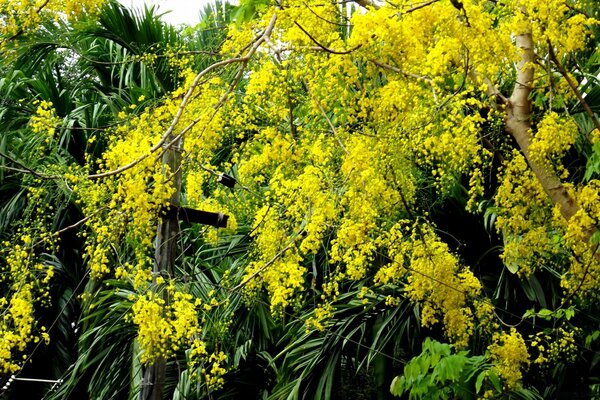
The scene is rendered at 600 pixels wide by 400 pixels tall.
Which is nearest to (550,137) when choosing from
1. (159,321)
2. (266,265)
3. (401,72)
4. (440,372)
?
(401,72)

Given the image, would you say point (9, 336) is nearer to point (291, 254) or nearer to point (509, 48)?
point (291, 254)

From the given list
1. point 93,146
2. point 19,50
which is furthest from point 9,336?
point 19,50

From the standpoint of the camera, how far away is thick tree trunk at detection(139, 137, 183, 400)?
373cm

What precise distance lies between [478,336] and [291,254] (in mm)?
1803

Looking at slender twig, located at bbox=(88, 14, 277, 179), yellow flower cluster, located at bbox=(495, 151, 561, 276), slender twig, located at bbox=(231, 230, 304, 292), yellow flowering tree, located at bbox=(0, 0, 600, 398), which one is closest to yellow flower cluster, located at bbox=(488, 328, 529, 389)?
yellow flowering tree, located at bbox=(0, 0, 600, 398)

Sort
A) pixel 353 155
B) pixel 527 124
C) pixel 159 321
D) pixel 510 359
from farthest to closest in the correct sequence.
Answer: pixel 510 359
pixel 527 124
pixel 353 155
pixel 159 321

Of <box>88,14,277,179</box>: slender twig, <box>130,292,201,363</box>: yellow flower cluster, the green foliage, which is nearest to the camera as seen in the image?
<box>88,14,277,179</box>: slender twig

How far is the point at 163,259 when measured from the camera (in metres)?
3.81

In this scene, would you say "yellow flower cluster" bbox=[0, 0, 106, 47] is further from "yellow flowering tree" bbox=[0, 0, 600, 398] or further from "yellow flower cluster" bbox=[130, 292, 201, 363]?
"yellow flower cluster" bbox=[130, 292, 201, 363]

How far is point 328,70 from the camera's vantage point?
11.5 ft

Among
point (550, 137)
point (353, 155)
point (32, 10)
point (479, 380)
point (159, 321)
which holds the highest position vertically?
point (32, 10)

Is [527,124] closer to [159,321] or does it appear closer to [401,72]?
[401,72]

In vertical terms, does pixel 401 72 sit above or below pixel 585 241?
above

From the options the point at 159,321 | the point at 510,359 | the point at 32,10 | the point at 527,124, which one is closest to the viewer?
the point at 159,321
